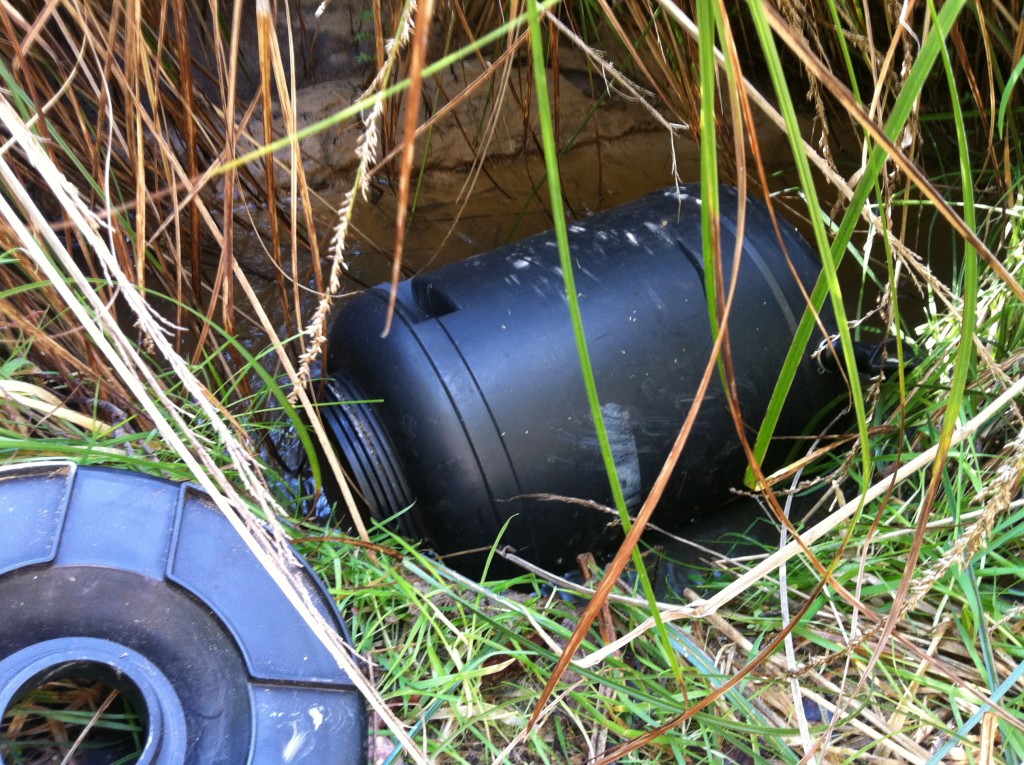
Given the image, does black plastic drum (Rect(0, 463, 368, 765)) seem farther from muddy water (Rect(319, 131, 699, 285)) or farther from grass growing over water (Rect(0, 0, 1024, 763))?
muddy water (Rect(319, 131, 699, 285))

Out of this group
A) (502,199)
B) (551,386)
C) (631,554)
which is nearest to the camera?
(631,554)

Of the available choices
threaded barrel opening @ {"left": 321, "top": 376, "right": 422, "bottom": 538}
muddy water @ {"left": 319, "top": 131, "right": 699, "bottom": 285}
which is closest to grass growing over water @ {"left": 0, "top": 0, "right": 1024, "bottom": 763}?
threaded barrel opening @ {"left": 321, "top": 376, "right": 422, "bottom": 538}

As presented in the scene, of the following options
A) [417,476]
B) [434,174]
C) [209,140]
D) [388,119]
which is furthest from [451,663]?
[434,174]

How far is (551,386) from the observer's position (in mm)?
1231

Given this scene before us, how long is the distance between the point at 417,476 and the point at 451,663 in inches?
10.4

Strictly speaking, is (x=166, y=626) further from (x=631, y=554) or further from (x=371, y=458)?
(x=631, y=554)

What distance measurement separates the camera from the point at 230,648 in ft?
3.22

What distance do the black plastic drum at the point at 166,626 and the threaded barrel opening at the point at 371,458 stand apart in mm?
263

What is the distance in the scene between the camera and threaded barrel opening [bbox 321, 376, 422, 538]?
128 centimetres

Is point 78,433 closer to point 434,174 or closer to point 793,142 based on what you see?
point 793,142

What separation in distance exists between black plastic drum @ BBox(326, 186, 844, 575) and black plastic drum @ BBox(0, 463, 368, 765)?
0.29m

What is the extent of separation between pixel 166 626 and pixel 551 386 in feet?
1.91

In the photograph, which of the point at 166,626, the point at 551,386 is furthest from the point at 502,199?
the point at 166,626

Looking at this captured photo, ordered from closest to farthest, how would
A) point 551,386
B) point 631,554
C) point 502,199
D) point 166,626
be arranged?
1. point 631,554
2. point 166,626
3. point 551,386
4. point 502,199
